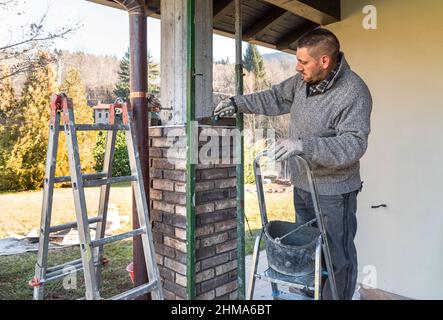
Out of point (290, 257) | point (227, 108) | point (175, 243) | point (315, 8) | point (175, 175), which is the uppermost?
point (315, 8)

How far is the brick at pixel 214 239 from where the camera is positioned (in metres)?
2.23

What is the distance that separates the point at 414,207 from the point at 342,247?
131cm

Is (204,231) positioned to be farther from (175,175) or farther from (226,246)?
(175,175)

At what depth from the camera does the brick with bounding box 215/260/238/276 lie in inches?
91.2

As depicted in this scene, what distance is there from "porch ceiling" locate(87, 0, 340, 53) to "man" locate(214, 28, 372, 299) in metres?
0.98

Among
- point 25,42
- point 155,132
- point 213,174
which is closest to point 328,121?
point 213,174

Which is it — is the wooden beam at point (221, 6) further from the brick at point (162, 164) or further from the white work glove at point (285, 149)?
the white work glove at point (285, 149)

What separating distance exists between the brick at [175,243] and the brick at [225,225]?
25 centimetres

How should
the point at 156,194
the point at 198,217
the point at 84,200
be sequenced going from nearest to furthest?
the point at 84,200
the point at 198,217
the point at 156,194

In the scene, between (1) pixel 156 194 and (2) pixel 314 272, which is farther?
(1) pixel 156 194

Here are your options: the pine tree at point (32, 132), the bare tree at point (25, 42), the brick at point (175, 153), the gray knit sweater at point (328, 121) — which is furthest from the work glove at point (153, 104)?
the pine tree at point (32, 132)

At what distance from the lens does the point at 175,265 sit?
2252mm

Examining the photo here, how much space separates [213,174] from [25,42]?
17.5 ft

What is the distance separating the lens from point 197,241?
2174mm
